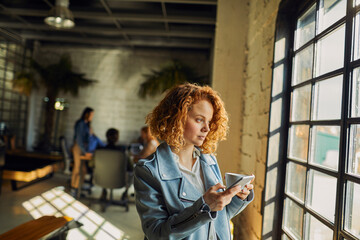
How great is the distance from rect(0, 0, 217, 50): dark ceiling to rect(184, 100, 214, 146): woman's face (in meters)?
4.04

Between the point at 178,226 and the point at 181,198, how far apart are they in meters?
0.14

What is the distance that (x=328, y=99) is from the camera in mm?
1599

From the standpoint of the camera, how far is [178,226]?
1.14 meters

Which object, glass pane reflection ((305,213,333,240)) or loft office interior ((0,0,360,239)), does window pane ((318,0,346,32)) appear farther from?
glass pane reflection ((305,213,333,240))

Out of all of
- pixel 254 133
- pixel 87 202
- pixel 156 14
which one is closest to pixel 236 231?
pixel 254 133

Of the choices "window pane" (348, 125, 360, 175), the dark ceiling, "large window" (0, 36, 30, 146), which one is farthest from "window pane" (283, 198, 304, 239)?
"large window" (0, 36, 30, 146)

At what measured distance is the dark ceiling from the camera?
18.8ft

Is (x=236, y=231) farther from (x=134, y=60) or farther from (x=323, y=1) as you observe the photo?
(x=134, y=60)

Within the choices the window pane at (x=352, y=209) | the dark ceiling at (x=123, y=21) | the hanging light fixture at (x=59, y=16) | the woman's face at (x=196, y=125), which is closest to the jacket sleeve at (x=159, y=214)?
the woman's face at (x=196, y=125)

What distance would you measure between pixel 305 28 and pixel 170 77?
18.6 ft

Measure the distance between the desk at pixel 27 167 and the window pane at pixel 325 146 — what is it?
518cm

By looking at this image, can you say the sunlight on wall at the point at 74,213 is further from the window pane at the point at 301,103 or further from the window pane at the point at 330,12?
the window pane at the point at 330,12

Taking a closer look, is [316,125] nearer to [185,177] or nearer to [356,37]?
[356,37]

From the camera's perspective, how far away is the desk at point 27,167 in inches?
205
